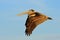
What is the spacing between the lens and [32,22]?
8.90 meters

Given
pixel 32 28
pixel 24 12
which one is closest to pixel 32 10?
pixel 24 12

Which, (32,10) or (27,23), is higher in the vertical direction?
(32,10)

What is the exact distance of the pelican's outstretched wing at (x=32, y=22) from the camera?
8906 mm

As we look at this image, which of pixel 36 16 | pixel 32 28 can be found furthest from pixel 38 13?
pixel 32 28

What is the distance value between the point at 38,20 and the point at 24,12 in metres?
0.80

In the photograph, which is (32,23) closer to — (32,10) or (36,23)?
(36,23)

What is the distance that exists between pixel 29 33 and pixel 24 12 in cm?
97

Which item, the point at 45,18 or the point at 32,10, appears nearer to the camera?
the point at 45,18

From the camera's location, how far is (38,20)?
9070 millimetres

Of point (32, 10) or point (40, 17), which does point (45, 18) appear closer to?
point (40, 17)

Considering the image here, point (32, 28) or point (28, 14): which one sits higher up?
point (28, 14)

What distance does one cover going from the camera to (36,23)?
8.95 metres

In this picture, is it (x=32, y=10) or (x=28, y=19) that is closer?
(x=28, y=19)

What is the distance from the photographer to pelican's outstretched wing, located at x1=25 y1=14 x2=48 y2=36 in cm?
891
